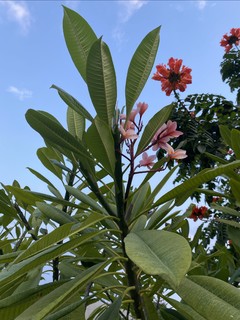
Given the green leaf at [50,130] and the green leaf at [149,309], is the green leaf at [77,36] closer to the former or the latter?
the green leaf at [50,130]

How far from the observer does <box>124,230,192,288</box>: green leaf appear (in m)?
0.42

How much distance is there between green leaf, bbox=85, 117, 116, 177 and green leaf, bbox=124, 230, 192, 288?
19 cm

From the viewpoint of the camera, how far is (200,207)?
8.68 ft

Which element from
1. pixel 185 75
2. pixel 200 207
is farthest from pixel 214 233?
pixel 185 75

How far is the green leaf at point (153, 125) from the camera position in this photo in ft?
2.60

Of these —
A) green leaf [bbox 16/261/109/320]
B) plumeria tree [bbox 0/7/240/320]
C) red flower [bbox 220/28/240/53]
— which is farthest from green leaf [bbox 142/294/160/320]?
red flower [bbox 220/28/240/53]

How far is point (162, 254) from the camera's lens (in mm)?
490

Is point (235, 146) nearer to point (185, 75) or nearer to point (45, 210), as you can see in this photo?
point (45, 210)

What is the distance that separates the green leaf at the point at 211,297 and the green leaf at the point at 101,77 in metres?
0.34

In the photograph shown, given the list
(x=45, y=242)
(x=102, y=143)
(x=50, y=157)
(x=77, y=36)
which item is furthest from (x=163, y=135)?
(x=50, y=157)

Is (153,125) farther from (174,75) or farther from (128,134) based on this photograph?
(174,75)

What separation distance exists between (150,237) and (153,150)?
0.27 m

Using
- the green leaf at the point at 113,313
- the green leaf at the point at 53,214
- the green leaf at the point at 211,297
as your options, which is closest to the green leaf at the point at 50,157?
the green leaf at the point at 53,214

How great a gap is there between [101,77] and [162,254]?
35cm
